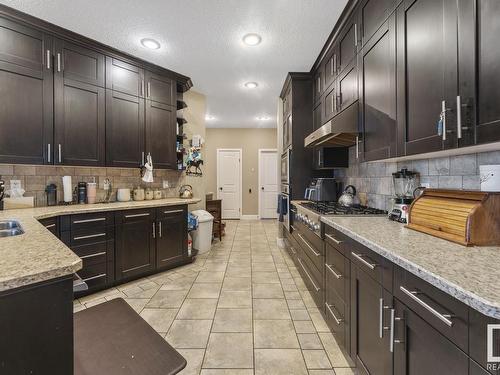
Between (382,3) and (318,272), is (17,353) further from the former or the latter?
(382,3)

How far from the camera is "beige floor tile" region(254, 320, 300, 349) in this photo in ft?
5.57

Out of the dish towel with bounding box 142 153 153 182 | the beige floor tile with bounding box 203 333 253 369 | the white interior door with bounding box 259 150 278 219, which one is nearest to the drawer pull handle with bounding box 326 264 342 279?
the beige floor tile with bounding box 203 333 253 369

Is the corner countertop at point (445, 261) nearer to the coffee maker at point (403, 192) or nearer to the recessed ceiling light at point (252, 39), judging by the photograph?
the coffee maker at point (403, 192)

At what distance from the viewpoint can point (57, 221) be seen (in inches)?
86.2

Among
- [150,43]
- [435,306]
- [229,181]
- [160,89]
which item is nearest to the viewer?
[435,306]

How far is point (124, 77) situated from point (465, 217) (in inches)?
139

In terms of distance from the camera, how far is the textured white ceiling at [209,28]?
2.08 m

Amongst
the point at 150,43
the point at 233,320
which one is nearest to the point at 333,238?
the point at 233,320

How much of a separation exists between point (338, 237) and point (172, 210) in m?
2.23

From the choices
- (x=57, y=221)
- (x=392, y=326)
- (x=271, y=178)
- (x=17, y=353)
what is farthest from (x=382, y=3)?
(x=271, y=178)

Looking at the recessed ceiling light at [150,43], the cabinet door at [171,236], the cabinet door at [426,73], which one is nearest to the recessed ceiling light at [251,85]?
the recessed ceiling light at [150,43]

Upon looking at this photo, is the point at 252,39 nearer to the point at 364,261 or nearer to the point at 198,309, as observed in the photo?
the point at 364,261

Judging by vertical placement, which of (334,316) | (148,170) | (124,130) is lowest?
(334,316)

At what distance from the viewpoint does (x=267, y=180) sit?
701 centimetres
